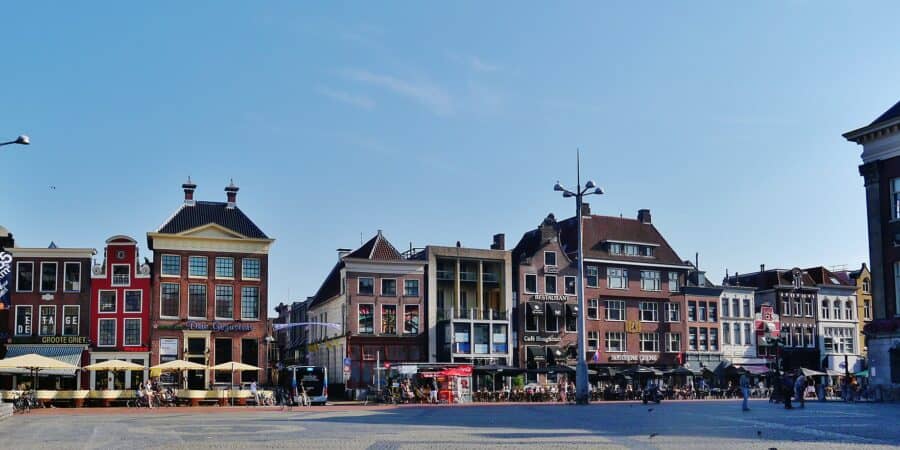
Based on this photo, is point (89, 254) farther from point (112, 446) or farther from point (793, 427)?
point (793, 427)

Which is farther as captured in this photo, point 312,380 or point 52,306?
point 52,306

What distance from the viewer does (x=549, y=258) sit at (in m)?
79.8

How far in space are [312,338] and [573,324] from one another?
72.2 feet

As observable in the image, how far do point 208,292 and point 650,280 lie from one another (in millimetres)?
36327

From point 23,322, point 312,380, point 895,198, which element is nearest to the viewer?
point 895,198

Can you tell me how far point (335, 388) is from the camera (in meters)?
73.1

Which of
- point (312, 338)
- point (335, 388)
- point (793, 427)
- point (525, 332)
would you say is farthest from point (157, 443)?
point (312, 338)

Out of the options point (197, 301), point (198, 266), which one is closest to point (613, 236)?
point (198, 266)

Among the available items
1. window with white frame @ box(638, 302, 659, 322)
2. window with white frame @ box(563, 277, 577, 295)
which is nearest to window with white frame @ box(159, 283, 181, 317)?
window with white frame @ box(563, 277, 577, 295)

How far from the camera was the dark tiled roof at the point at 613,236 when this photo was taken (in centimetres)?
8238

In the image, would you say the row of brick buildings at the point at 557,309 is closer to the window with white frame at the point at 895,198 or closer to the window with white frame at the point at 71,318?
the window with white frame at the point at 895,198

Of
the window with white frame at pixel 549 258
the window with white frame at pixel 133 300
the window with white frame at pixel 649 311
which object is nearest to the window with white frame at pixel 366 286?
the window with white frame at pixel 549 258

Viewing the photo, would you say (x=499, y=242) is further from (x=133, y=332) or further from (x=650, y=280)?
(x=133, y=332)

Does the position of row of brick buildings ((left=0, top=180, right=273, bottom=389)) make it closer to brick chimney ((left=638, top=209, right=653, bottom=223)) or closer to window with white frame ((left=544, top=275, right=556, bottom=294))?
window with white frame ((left=544, top=275, right=556, bottom=294))
